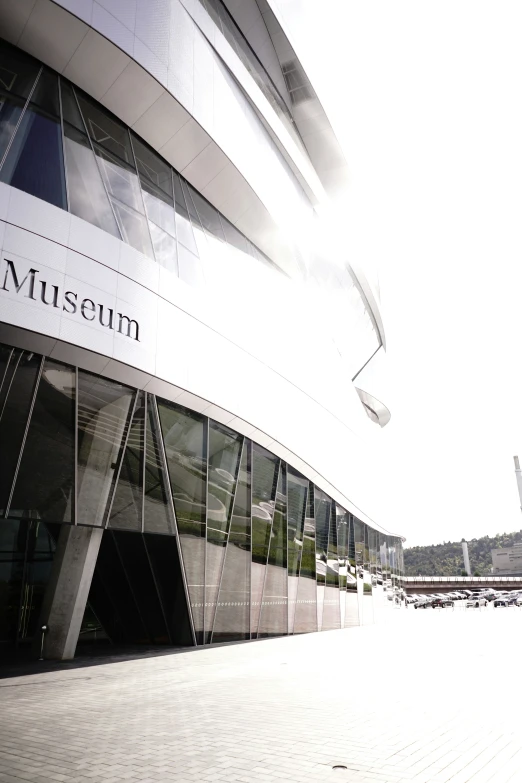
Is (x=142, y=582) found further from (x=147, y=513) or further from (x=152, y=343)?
(x=152, y=343)

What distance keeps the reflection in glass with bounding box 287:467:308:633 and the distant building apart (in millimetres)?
121215

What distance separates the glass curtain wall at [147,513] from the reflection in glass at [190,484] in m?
0.04

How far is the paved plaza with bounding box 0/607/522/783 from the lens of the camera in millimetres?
5410

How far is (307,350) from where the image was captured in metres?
23.8

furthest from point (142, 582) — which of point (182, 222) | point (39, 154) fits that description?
point (39, 154)

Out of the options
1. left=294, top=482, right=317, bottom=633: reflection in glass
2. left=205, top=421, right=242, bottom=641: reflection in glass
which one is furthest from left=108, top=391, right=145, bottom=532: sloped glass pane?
left=294, top=482, right=317, bottom=633: reflection in glass

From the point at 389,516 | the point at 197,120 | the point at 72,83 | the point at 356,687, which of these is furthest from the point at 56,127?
the point at 389,516

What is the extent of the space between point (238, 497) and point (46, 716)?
10.5 meters

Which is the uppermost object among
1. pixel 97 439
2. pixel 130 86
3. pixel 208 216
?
pixel 130 86

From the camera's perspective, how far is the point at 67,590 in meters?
12.5

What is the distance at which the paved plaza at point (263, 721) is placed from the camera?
5.41 m

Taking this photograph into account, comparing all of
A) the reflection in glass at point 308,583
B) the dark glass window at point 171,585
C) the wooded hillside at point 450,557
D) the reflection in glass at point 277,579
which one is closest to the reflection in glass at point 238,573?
the dark glass window at point 171,585

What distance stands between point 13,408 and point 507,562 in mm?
139980

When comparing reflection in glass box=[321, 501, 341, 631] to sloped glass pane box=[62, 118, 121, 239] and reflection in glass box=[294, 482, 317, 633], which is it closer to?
reflection in glass box=[294, 482, 317, 633]
